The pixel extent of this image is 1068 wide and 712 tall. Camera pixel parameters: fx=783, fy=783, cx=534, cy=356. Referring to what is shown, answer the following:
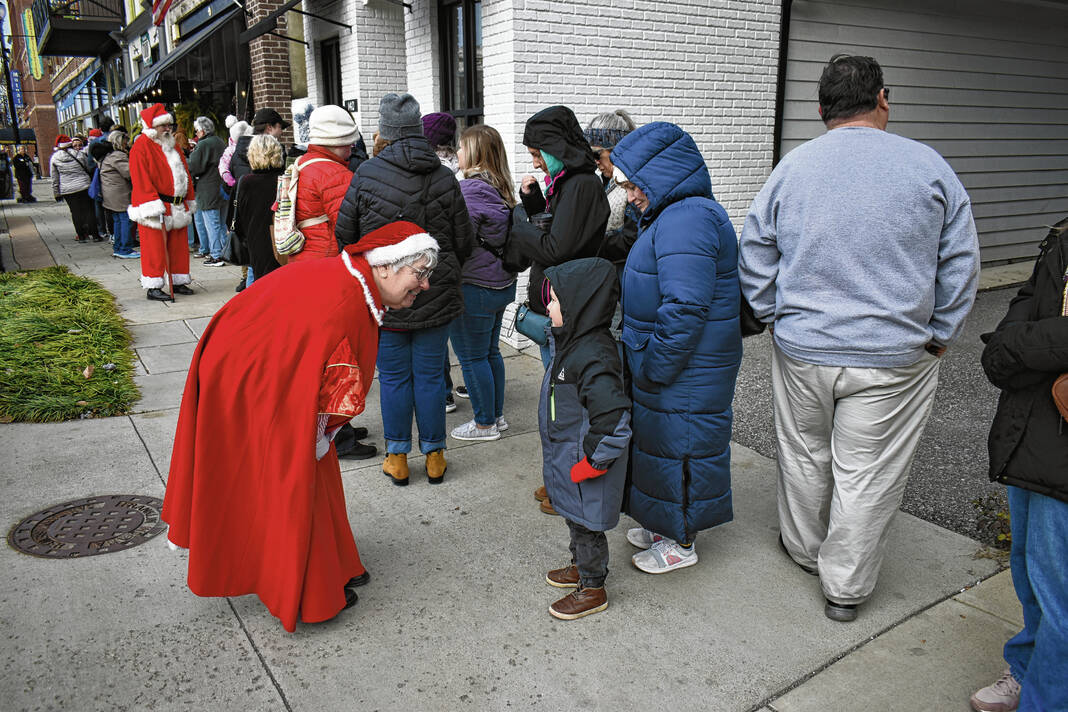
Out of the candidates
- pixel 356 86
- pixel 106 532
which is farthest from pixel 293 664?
pixel 356 86

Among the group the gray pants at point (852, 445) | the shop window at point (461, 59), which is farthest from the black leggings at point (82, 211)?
the gray pants at point (852, 445)

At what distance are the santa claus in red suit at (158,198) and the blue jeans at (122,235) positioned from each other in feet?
11.4

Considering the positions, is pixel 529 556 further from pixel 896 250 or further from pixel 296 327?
pixel 896 250

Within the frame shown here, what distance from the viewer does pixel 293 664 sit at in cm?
283

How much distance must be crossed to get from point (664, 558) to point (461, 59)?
20.5 feet

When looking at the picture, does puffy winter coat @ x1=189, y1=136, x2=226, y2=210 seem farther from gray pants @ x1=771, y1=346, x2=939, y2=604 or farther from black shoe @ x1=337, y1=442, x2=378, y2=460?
gray pants @ x1=771, y1=346, x2=939, y2=604

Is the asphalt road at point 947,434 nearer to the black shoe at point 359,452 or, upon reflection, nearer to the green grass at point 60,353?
the black shoe at point 359,452

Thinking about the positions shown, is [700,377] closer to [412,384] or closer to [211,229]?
[412,384]

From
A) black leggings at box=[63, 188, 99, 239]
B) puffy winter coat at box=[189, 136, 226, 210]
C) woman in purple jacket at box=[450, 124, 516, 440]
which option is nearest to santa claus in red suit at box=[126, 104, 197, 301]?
puffy winter coat at box=[189, 136, 226, 210]

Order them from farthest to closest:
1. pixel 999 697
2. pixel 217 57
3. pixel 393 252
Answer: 1. pixel 217 57
2. pixel 393 252
3. pixel 999 697

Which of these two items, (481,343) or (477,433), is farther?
(477,433)

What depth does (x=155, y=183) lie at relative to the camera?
8430 millimetres

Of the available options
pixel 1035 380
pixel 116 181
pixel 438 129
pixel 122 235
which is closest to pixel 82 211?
pixel 122 235

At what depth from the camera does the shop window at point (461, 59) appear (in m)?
7.74
